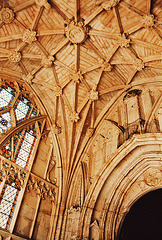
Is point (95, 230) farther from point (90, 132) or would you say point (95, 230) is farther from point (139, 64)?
point (139, 64)

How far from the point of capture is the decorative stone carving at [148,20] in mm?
7812

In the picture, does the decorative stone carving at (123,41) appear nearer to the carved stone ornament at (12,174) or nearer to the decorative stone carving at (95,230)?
the carved stone ornament at (12,174)

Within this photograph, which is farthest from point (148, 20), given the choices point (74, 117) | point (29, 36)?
point (74, 117)

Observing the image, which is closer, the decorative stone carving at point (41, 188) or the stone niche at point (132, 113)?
the decorative stone carving at point (41, 188)

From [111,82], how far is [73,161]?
329 cm

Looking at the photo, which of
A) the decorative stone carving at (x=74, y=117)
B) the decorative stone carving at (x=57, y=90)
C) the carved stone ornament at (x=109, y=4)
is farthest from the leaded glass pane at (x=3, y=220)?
the carved stone ornament at (x=109, y=4)

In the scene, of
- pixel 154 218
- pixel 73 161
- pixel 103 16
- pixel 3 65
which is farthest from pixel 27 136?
pixel 154 218

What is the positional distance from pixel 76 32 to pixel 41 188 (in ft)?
17.3

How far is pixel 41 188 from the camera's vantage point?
8453 millimetres

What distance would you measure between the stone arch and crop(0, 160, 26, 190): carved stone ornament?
6.82 ft

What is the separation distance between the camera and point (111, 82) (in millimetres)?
9984

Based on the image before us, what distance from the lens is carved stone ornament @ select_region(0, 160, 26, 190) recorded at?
7605 mm

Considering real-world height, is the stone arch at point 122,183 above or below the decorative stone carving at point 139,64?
below

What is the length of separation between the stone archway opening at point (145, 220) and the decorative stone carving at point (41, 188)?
2.49 meters
